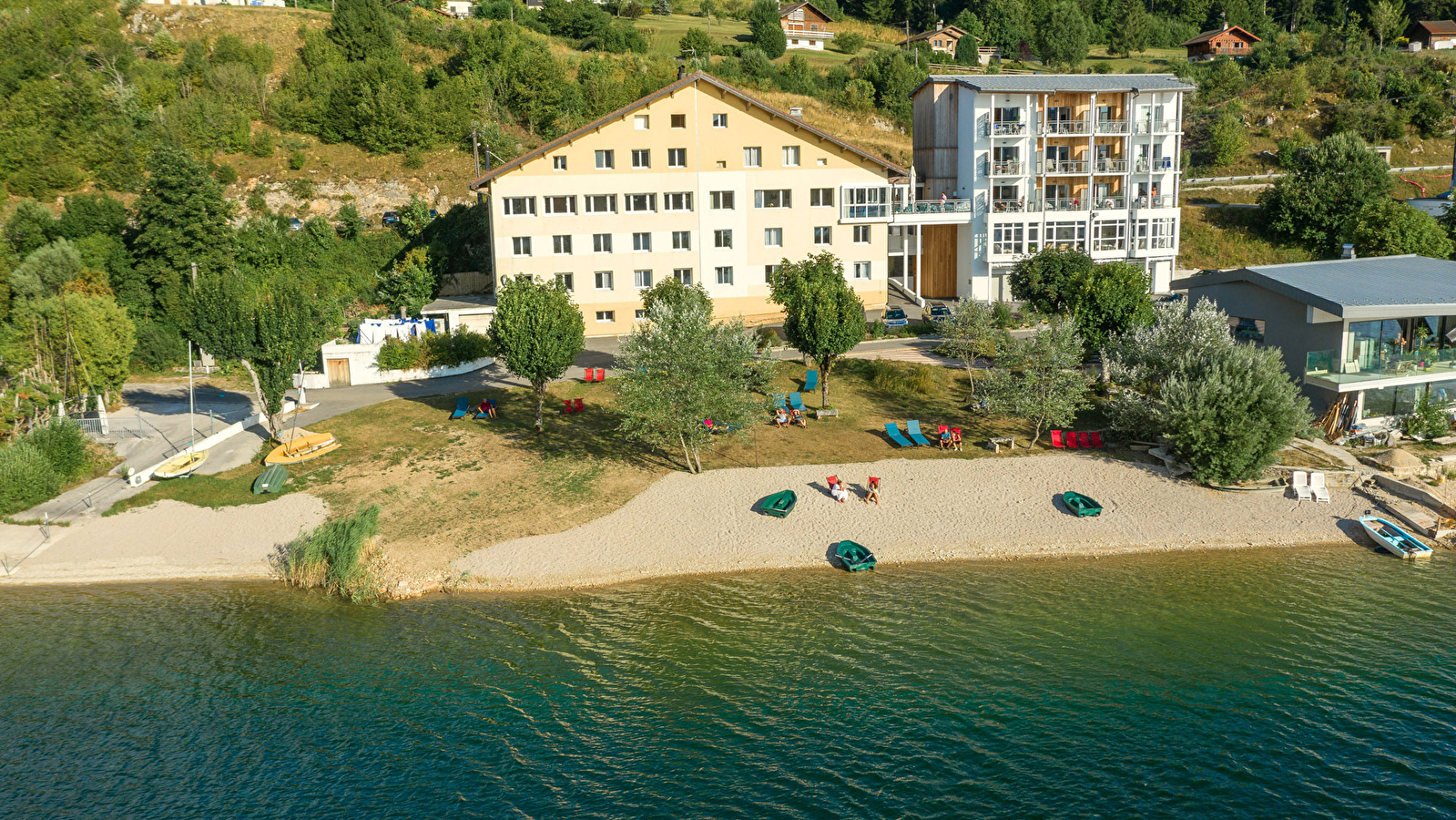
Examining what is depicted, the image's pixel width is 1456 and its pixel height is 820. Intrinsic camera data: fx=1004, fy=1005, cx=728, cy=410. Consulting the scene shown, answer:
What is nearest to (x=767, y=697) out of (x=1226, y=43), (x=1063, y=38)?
(x=1063, y=38)

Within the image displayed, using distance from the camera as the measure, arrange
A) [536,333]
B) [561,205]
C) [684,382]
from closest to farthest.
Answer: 1. [684,382]
2. [536,333]
3. [561,205]

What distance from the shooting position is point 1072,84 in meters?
67.1

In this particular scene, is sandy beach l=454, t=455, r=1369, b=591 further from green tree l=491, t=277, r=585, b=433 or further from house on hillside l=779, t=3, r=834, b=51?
house on hillside l=779, t=3, r=834, b=51

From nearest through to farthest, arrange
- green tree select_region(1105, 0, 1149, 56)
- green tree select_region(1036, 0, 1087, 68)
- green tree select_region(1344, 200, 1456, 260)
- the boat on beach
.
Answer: the boat on beach, green tree select_region(1344, 200, 1456, 260), green tree select_region(1036, 0, 1087, 68), green tree select_region(1105, 0, 1149, 56)

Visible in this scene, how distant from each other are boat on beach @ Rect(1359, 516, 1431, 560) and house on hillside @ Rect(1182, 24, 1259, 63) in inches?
4006

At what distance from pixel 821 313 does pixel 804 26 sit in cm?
9031

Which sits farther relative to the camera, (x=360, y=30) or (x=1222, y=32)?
(x=1222, y=32)

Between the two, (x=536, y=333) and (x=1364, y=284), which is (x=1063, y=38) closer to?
(x=1364, y=284)

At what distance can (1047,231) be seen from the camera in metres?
67.4

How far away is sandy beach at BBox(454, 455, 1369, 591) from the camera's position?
3484cm

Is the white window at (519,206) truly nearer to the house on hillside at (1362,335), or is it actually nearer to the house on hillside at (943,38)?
the house on hillside at (1362,335)

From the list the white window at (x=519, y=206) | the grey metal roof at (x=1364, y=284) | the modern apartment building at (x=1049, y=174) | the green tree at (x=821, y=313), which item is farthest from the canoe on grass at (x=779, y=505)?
the modern apartment building at (x=1049, y=174)

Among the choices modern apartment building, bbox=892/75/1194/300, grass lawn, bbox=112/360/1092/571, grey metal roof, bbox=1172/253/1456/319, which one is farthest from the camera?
modern apartment building, bbox=892/75/1194/300

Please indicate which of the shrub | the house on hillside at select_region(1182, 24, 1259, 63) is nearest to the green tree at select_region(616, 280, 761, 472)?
the shrub
